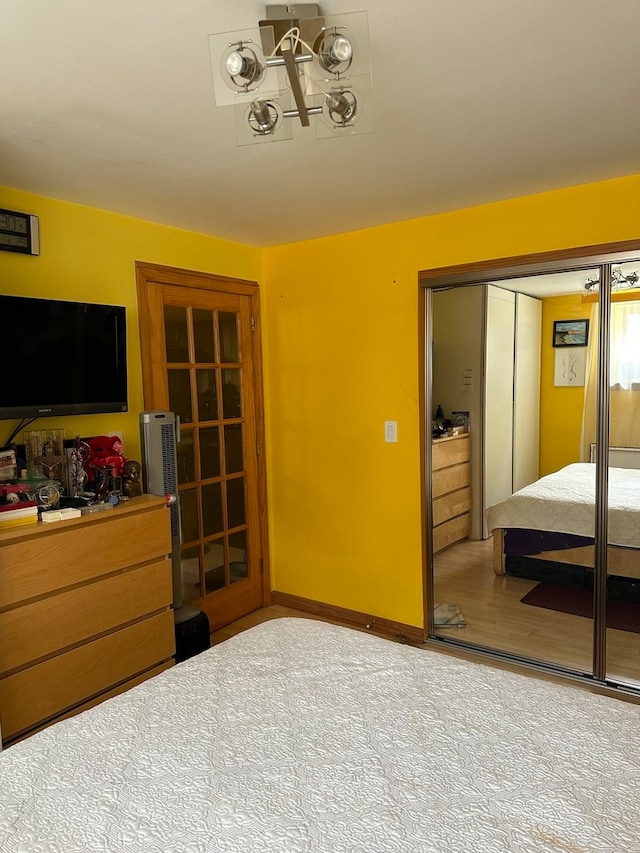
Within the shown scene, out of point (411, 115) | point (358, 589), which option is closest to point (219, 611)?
point (358, 589)

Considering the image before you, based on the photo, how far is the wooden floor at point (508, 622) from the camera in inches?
119

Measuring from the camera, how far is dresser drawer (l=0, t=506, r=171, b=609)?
7.34 feet

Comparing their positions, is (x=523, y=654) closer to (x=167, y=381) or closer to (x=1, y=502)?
(x=167, y=381)

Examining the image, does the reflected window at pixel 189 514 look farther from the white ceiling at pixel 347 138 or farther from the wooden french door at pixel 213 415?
the white ceiling at pixel 347 138

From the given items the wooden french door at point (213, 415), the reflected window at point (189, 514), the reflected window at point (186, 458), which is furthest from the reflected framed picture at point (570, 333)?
the reflected window at point (189, 514)

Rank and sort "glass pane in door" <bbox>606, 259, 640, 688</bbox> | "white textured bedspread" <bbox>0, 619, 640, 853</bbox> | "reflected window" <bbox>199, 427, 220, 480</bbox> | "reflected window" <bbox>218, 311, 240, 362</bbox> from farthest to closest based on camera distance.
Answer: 1. "reflected window" <bbox>218, 311, 240, 362</bbox>
2. "reflected window" <bbox>199, 427, 220, 480</bbox>
3. "glass pane in door" <bbox>606, 259, 640, 688</bbox>
4. "white textured bedspread" <bbox>0, 619, 640, 853</bbox>

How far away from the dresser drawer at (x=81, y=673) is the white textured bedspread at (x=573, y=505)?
1879 mm

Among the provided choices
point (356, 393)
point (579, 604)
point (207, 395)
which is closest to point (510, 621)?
point (579, 604)

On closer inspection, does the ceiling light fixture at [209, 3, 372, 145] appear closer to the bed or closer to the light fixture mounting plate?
the light fixture mounting plate

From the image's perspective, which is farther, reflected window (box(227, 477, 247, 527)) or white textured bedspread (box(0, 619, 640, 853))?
reflected window (box(227, 477, 247, 527))

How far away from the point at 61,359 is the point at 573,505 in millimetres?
2580

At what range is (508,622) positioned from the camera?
3.35 metres

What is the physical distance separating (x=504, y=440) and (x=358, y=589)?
4.41 ft

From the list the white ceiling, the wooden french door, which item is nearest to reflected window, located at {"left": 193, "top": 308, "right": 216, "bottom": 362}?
the wooden french door
